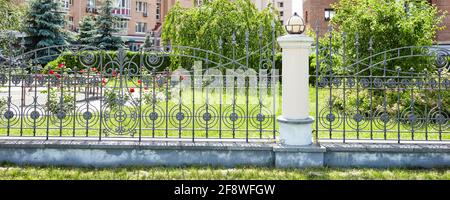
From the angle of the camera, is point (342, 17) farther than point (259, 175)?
Yes

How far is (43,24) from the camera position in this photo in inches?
1052

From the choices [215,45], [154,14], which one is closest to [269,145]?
[215,45]

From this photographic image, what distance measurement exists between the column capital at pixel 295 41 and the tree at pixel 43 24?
81.3 ft

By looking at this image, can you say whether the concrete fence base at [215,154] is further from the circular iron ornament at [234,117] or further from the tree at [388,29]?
the tree at [388,29]

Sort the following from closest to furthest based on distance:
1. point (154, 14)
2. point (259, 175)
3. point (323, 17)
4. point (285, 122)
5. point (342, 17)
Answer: point (259, 175), point (285, 122), point (342, 17), point (323, 17), point (154, 14)

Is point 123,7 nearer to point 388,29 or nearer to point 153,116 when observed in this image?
point 388,29

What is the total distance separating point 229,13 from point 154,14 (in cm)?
2778

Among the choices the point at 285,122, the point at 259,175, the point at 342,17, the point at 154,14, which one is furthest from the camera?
the point at 154,14

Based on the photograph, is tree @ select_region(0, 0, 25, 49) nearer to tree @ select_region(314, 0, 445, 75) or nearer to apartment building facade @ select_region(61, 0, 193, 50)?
tree @ select_region(314, 0, 445, 75)

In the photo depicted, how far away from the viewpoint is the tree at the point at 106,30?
2878 centimetres

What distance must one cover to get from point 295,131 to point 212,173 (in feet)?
4.02

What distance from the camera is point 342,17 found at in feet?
37.1

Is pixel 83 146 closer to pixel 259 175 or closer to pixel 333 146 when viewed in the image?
pixel 259 175

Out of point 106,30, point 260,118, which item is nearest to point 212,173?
point 260,118
